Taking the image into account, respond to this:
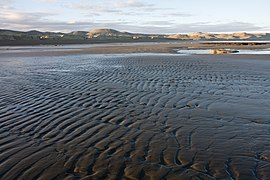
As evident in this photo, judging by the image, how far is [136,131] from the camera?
637cm

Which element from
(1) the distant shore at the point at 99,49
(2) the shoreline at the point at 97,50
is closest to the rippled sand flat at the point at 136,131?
(2) the shoreline at the point at 97,50

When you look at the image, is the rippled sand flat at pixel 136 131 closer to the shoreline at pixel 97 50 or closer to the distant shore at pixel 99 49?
the shoreline at pixel 97 50

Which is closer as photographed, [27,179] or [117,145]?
[27,179]

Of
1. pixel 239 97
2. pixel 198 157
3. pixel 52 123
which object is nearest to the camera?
pixel 198 157

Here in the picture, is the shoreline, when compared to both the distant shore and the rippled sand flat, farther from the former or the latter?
the rippled sand flat

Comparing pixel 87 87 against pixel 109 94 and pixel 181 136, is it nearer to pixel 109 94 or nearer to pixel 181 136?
pixel 109 94

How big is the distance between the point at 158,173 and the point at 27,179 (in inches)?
76.7

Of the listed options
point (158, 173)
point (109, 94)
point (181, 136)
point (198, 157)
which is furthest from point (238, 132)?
point (109, 94)

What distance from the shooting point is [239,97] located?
961 cm

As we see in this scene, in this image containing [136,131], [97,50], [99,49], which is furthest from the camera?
[99,49]

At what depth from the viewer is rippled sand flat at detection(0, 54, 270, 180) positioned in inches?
181

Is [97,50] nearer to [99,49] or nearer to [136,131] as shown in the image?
[99,49]

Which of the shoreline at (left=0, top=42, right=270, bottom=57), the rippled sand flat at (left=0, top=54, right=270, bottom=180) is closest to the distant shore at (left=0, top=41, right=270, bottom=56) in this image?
the shoreline at (left=0, top=42, right=270, bottom=57)

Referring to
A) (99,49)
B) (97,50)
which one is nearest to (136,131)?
(97,50)
